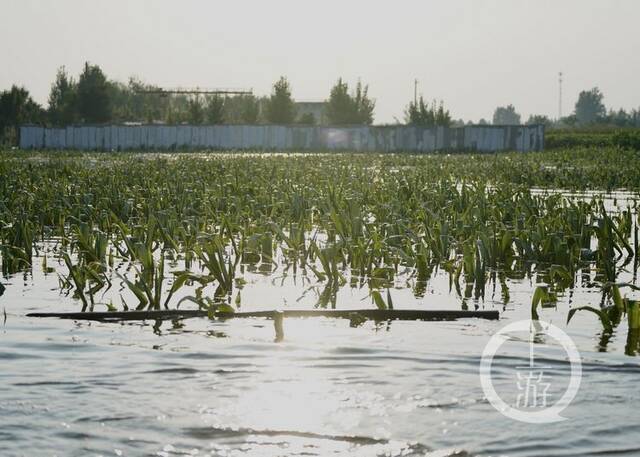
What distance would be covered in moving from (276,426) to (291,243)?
19.6ft

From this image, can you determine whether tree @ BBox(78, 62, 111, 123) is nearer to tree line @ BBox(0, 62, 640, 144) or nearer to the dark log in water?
tree line @ BBox(0, 62, 640, 144)

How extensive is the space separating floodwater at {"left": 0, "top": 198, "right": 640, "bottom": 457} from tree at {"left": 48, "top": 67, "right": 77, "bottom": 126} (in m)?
66.5

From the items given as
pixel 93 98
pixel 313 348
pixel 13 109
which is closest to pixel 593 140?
pixel 93 98

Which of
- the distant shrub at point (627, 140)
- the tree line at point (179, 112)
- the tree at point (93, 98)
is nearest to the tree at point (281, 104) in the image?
the tree line at point (179, 112)

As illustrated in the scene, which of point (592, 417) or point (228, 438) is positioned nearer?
point (228, 438)

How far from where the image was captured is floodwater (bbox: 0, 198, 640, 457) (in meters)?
4.54

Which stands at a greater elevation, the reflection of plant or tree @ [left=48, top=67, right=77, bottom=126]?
tree @ [left=48, top=67, right=77, bottom=126]

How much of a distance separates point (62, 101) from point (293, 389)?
7374 centimetres

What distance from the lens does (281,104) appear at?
226 ft

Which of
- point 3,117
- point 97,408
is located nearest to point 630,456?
point 97,408

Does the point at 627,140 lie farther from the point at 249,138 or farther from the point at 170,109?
the point at 170,109

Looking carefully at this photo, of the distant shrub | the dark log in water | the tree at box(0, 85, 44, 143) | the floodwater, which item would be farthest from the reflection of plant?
the tree at box(0, 85, 44, 143)

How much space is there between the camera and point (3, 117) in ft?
232

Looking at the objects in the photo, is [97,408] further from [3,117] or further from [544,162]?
[3,117]
